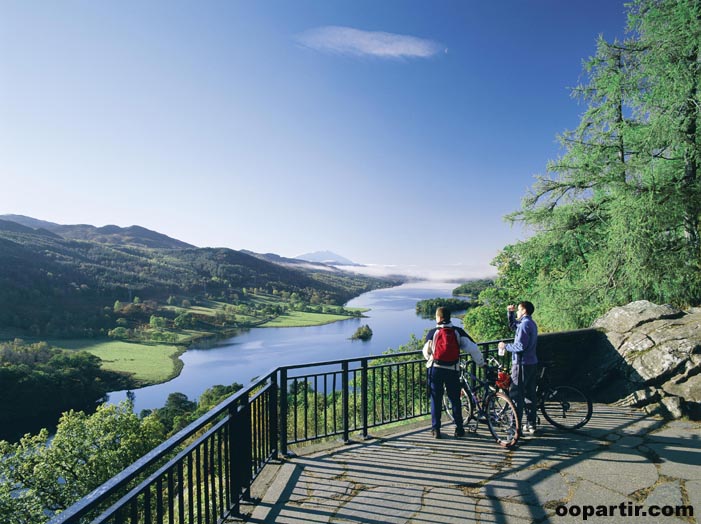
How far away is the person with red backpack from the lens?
4.86 m

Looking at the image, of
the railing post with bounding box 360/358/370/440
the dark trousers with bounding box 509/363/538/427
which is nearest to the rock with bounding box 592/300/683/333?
the dark trousers with bounding box 509/363/538/427

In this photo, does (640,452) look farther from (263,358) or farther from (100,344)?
(100,344)

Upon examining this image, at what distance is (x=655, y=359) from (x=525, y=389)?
9.35 ft

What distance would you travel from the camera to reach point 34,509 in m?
21.1

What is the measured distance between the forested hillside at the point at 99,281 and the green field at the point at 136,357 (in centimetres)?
931

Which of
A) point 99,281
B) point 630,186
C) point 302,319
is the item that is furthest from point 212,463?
point 99,281

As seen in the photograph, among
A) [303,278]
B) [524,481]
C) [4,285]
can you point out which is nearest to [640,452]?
[524,481]

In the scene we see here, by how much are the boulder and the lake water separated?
3840 centimetres

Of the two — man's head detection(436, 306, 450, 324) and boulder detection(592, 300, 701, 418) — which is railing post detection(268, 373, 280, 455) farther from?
boulder detection(592, 300, 701, 418)

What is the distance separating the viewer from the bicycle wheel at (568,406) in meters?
5.09

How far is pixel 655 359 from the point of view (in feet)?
20.0

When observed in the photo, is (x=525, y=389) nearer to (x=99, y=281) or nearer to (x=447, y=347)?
(x=447, y=347)

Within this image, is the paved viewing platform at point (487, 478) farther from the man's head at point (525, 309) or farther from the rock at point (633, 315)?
the rock at point (633, 315)

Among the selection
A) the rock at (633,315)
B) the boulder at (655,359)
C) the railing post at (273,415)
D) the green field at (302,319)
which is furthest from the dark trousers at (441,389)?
the green field at (302,319)
